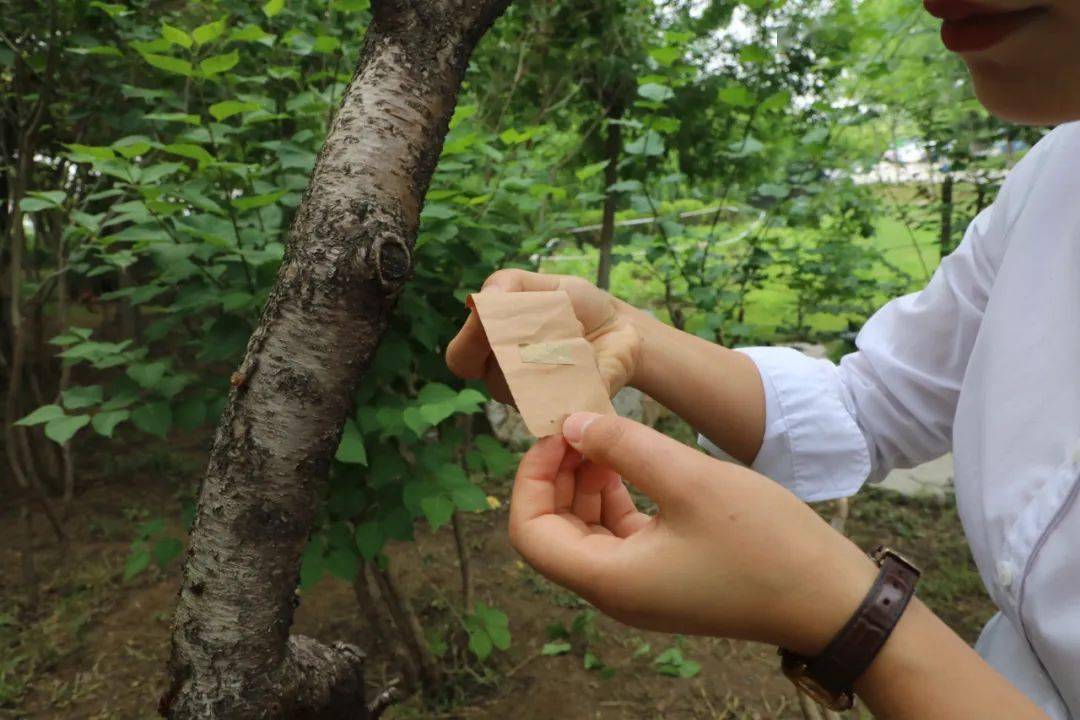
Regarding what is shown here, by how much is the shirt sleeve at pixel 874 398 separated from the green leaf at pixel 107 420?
4.60ft

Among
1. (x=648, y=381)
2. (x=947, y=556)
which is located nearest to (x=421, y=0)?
(x=648, y=381)

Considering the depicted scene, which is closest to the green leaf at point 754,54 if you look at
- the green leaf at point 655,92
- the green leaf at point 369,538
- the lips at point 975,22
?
the green leaf at point 655,92

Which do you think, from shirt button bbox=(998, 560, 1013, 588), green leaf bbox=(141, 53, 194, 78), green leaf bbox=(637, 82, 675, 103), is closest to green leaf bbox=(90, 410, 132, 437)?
green leaf bbox=(141, 53, 194, 78)

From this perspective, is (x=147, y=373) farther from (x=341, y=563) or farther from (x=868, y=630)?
(x=868, y=630)

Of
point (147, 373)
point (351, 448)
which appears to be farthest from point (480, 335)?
point (147, 373)

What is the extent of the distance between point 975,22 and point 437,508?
1.41 metres

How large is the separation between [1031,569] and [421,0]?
1.13m

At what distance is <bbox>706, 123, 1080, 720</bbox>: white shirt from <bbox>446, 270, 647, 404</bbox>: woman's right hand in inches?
11.3

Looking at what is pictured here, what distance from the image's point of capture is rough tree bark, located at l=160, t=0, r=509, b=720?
1.05 metres

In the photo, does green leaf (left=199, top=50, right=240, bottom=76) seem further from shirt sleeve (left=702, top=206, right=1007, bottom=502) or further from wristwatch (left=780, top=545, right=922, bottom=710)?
wristwatch (left=780, top=545, right=922, bottom=710)

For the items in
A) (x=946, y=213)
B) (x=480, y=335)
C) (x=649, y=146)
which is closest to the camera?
(x=480, y=335)

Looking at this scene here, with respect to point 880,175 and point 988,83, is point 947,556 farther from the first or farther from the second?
point 988,83

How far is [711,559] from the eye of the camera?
0.78 metres

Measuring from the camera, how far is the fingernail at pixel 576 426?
906mm
